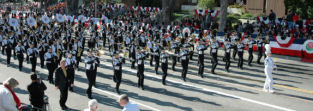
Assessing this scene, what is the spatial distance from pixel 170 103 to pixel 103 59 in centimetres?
1025

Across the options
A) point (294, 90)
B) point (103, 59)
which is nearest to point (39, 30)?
point (103, 59)

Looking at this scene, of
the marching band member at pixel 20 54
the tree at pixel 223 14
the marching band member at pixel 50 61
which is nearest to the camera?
the marching band member at pixel 50 61

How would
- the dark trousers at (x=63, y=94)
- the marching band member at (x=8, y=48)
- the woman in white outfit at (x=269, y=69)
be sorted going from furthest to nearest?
1. the marching band member at (x=8, y=48)
2. the woman in white outfit at (x=269, y=69)
3. the dark trousers at (x=63, y=94)

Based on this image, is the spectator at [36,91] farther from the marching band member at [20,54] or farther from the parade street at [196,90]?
the marching band member at [20,54]

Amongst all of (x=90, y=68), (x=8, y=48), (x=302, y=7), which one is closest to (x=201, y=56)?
(x=90, y=68)

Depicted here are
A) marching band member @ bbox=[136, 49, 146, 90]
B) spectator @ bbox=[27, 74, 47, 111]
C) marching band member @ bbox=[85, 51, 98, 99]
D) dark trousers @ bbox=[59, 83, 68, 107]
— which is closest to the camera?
spectator @ bbox=[27, 74, 47, 111]

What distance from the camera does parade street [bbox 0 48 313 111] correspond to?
42.7 ft

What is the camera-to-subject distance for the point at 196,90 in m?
15.2

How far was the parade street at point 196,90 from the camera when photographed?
42.7 ft

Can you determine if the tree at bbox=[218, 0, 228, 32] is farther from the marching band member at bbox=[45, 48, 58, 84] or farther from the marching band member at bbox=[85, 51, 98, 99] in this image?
the marching band member at bbox=[85, 51, 98, 99]

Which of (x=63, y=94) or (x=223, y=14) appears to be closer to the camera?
(x=63, y=94)

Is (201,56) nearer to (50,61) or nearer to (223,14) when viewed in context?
(50,61)

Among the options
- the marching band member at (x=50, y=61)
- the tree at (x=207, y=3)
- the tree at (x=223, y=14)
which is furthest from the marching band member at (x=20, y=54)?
the tree at (x=207, y=3)

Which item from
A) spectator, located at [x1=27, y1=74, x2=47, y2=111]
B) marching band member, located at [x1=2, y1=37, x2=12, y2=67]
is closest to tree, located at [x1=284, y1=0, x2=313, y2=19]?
marching band member, located at [x1=2, y1=37, x2=12, y2=67]
